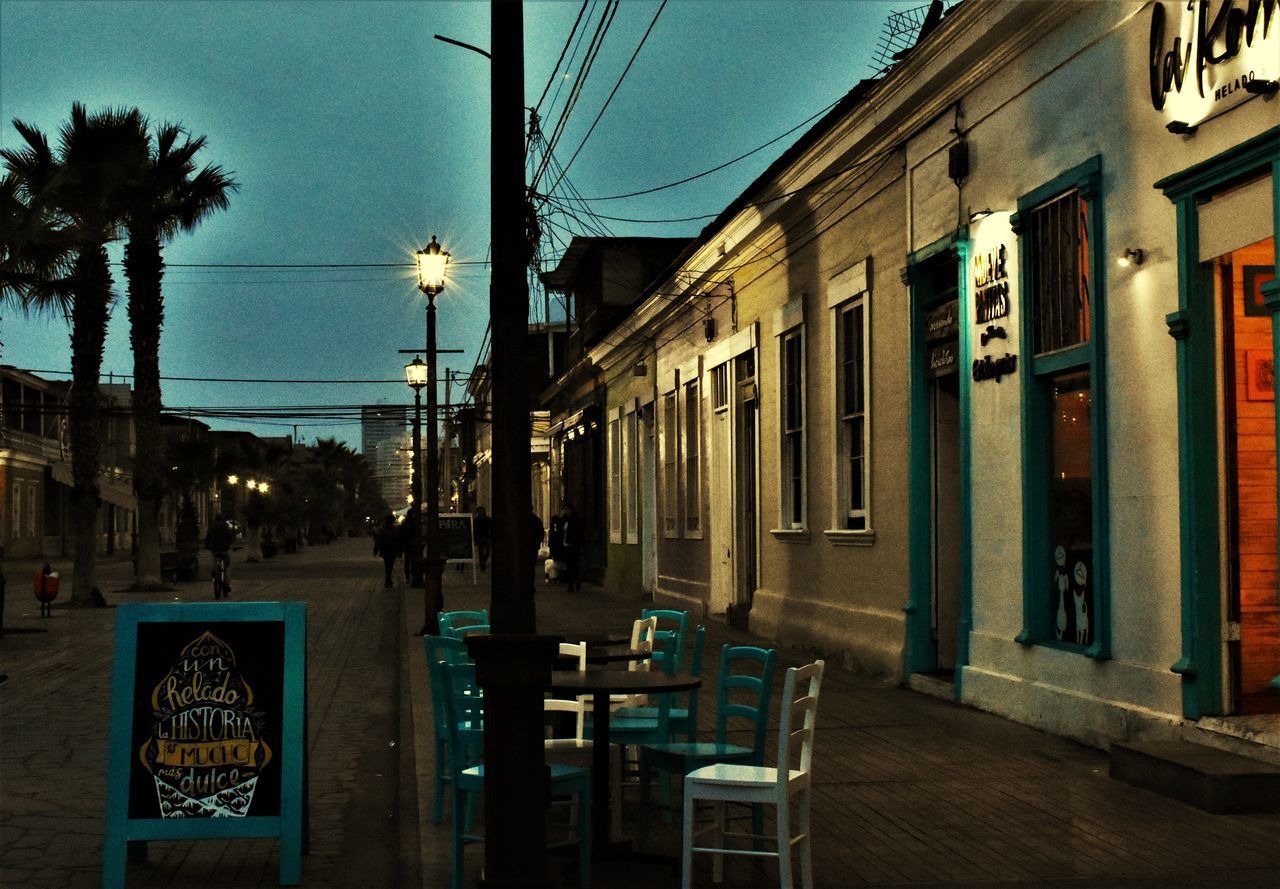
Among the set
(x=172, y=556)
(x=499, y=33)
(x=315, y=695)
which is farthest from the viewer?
(x=172, y=556)

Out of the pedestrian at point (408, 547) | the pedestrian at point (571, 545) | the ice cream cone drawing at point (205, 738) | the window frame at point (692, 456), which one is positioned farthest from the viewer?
the pedestrian at point (408, 547)

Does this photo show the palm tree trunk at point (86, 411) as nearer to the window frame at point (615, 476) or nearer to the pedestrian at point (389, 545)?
the pedestrian at point (389, 545)

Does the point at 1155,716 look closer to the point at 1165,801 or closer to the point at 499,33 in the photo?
the point at 1165,801

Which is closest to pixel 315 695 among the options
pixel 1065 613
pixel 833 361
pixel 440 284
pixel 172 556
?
pixel 833 361

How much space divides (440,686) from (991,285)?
640cm

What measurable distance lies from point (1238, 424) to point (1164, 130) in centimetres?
184

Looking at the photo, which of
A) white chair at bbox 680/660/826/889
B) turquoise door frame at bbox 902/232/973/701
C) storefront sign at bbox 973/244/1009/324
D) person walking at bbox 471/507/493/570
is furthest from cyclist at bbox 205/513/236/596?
Answer: white chair at bbox 680/660/826/889

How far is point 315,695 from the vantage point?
14547 millimetres

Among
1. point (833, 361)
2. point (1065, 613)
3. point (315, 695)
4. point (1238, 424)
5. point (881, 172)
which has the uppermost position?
point (881, 172)

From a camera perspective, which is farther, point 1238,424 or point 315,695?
point 315,695

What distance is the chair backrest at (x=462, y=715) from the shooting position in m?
6.92

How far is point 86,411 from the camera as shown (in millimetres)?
26859

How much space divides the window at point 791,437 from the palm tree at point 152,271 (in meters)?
17.9

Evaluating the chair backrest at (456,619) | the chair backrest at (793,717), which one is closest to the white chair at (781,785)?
the chair backrest at (793,717)
